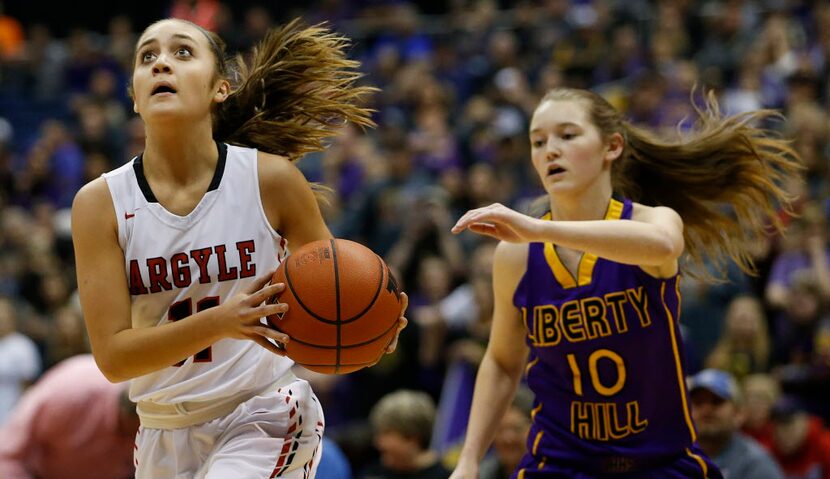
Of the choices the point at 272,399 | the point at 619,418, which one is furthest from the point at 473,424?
the point at 272,399

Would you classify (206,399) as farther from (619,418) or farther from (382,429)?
(382,429)

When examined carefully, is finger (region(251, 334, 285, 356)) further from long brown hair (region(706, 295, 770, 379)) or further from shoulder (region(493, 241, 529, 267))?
long brown hair (region(706, 295, 770, 379))

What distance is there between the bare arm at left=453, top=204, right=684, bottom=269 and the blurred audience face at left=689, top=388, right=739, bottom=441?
7.29ft

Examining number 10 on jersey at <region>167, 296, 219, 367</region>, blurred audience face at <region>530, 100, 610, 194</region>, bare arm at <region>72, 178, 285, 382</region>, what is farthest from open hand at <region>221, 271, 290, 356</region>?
blurred audience face at <region>530, 100, 610, 194</region>

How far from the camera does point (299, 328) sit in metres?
3.51

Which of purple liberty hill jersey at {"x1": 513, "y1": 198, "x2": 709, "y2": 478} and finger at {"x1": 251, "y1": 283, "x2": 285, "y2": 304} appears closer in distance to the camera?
finger at {"x1": 251, "y1": 283, "x2": 285, "y2": 304}

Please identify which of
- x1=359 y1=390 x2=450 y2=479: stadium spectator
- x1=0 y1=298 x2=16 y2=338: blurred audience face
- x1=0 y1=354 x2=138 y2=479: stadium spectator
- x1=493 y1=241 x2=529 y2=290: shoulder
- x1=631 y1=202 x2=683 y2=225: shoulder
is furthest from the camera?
x1=0 y1=298 x2=16 y2=338: blurred audience face

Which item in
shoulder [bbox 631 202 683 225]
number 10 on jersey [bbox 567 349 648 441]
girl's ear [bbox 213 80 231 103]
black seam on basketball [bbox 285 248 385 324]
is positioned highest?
girl's ear [bbox 213 80 231 103]

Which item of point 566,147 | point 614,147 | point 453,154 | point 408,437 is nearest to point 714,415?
point 408,437

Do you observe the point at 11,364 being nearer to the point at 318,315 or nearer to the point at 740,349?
the point at 740,349

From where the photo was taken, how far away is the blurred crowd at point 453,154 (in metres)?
7.86

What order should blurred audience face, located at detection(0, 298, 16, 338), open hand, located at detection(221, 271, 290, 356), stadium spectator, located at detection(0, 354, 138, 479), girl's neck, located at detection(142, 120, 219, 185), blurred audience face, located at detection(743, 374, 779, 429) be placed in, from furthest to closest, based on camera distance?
blurred audience face, located at detection(0, 298, 16, 338), blurred audience face, located at detection(743, 374, 779, 429), stadium spectator, located at detection(0, 354, 138, 479), girl's neck, located at detection(142, 120, 219, 185), open hand, located at detection(221, 271, 290, 356)

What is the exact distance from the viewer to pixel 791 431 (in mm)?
6812

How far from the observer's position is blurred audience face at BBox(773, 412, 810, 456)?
6812 mm
